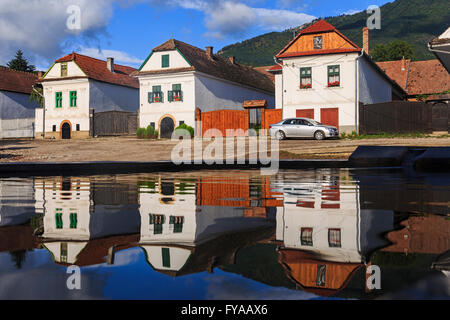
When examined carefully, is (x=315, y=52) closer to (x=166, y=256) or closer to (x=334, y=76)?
(x=334, y=76)

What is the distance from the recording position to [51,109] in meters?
45.2

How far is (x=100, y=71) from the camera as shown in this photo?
4584cm

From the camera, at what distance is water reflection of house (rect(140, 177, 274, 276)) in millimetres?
2283

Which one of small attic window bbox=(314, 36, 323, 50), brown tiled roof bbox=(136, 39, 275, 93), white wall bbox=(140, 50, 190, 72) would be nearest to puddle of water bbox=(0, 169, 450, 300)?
small attic window bbox=(314, 36, 323, 50)

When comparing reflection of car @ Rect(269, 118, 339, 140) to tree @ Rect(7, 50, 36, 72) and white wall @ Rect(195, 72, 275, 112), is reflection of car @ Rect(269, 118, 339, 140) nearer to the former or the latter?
white wall @ Rect(195, 72, 275, 112)

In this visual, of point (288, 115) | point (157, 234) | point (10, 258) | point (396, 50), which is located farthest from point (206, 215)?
point (396, 50)

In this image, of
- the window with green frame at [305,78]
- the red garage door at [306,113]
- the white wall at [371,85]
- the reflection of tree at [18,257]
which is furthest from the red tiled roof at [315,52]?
the reflection of tree at [18,257]

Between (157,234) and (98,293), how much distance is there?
1.31 metres

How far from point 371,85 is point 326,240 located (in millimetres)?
36813

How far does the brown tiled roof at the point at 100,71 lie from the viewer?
4412 centimetres

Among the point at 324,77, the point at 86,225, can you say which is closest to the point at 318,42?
the point at 324,77

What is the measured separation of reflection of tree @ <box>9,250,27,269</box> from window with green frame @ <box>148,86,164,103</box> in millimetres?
38130

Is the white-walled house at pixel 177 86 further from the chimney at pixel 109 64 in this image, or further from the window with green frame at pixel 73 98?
the chimney at pixel 109 64

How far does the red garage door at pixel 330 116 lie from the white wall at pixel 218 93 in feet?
34.5
